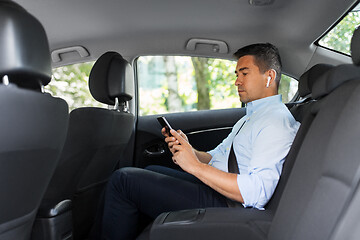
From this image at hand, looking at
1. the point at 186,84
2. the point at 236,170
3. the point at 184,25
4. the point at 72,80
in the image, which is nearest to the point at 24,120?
the point at 236,170

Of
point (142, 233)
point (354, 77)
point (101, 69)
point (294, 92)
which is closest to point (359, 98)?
point (354, 77)

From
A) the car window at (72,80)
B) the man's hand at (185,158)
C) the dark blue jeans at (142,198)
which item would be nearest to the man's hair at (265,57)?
the man's hand at (185,158)

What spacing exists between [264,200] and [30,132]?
922mm

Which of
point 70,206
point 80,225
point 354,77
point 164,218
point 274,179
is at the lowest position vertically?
point 80,225

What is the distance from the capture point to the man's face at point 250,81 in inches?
81.6

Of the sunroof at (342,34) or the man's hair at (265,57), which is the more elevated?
the sunroof at (342,34)

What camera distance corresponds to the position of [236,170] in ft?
6.31

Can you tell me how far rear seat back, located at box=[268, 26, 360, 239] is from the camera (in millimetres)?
991

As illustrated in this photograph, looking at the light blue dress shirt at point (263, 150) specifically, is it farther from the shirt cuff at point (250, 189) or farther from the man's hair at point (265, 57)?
the man's hair at point (265, 57)

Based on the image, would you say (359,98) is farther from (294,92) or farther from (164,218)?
(294,92)

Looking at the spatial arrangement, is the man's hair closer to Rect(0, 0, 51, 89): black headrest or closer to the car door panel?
the car door panel

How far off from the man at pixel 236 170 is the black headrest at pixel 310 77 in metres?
0.13

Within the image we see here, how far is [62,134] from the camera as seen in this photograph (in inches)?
55.1

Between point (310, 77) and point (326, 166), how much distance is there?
1011mm
